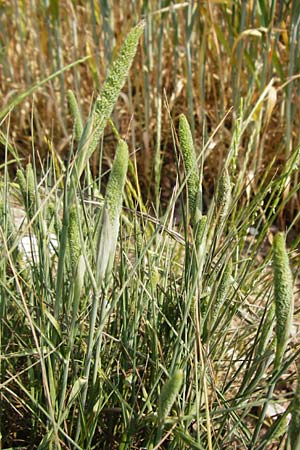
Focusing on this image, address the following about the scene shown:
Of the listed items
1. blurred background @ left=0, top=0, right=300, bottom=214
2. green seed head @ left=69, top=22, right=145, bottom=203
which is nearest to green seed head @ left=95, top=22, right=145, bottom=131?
green seed head @ left=69, top=22, right=145, bottom=203

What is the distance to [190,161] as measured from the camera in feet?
2.35

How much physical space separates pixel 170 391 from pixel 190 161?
0.80ft

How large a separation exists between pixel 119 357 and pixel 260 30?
101 cm

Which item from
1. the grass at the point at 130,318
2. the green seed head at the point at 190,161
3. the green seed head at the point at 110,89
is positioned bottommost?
the grass at the point at 130,318

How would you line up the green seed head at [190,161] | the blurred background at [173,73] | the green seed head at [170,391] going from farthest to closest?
the blurred background at [173,73]
the green seed head at [190,161]
the green seed head at [170,391]

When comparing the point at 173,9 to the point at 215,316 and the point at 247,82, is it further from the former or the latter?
the point at 215,316

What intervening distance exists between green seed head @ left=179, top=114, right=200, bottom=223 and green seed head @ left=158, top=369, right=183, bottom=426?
206 mm

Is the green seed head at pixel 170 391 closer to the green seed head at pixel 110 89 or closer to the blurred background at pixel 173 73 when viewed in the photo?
the green seed head at pixel 110 89

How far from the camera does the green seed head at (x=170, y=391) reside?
1.90 feet

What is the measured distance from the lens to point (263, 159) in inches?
76.6

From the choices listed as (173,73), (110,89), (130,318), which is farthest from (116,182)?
(173,73)

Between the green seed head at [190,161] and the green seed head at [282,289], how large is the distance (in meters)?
0.14

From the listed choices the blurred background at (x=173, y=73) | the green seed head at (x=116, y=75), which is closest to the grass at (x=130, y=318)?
the green seed head at (x=116, y=75)

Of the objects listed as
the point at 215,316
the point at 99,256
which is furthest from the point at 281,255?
the point at 215,316
